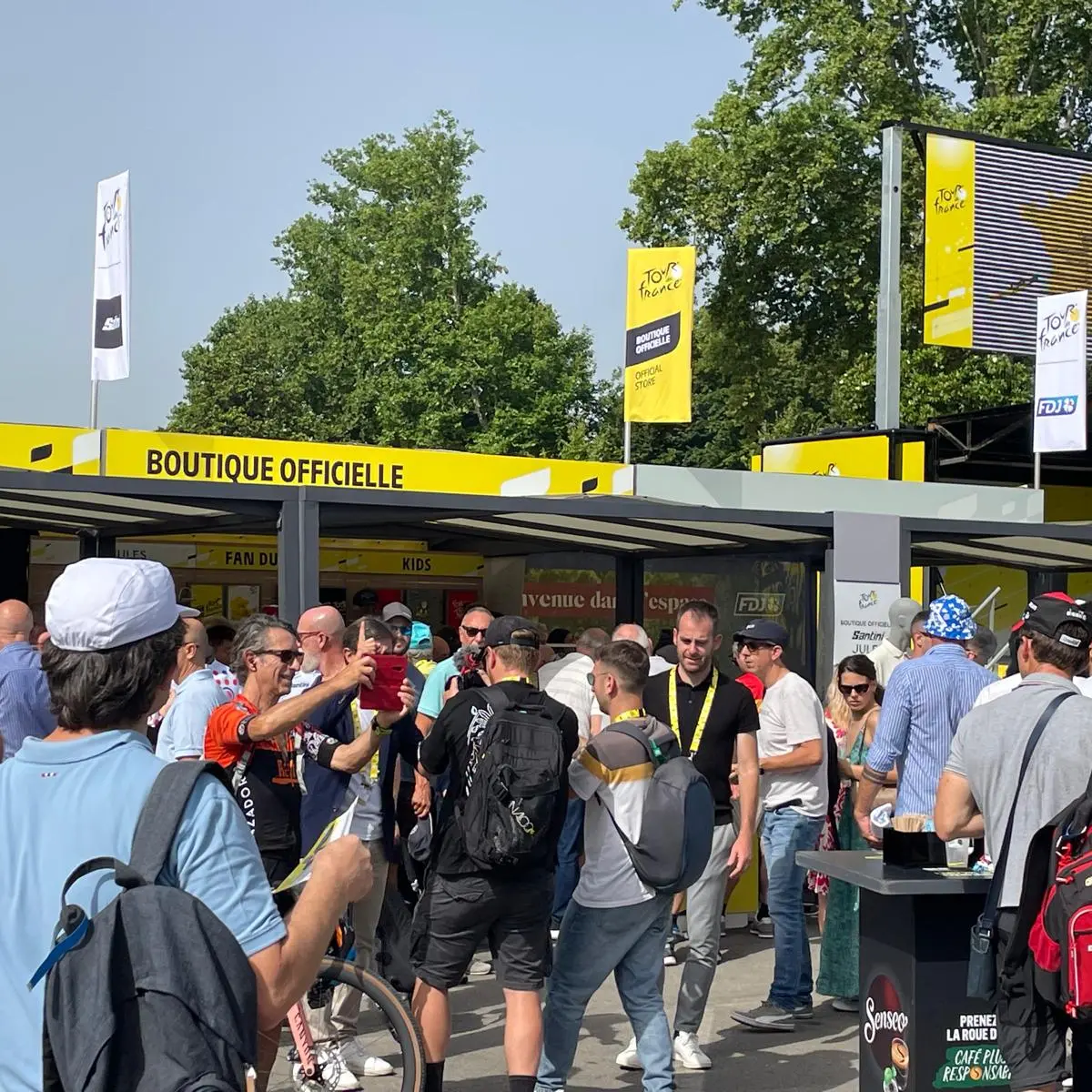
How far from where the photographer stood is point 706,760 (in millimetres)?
6809

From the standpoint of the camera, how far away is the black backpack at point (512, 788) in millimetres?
4996

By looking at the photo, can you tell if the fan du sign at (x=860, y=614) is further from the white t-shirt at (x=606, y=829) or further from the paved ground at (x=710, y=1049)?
the white t-shirt at (x=606, y=829)

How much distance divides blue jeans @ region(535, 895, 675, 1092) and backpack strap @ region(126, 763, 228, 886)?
3407mm

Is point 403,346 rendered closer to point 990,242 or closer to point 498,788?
point 990,242

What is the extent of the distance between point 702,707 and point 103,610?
16.2ft

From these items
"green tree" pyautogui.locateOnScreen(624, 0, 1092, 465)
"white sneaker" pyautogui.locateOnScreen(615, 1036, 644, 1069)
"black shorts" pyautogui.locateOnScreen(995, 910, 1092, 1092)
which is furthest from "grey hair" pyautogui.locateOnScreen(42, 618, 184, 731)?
"green tree" pyautogui.locateOnScreen(624, 0, 1092, 465)

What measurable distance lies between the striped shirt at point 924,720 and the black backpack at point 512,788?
6.92ft

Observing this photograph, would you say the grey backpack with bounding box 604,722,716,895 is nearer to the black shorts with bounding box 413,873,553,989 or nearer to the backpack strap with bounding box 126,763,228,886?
the black shorts with bounding box 413,873,553,989

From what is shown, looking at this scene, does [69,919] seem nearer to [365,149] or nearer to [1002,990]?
[1002,990]

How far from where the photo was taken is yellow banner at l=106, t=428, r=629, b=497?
1364 cm

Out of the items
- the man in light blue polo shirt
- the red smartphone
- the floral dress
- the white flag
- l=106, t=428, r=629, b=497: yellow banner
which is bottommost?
the floral dress

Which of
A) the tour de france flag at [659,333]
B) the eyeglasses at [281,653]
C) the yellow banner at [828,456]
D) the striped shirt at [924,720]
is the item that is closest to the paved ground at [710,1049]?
the striped shirt at [924,720]

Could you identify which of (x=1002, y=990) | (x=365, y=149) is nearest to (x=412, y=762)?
(x=1002, y=990)

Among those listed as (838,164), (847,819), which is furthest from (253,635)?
(838,164)
